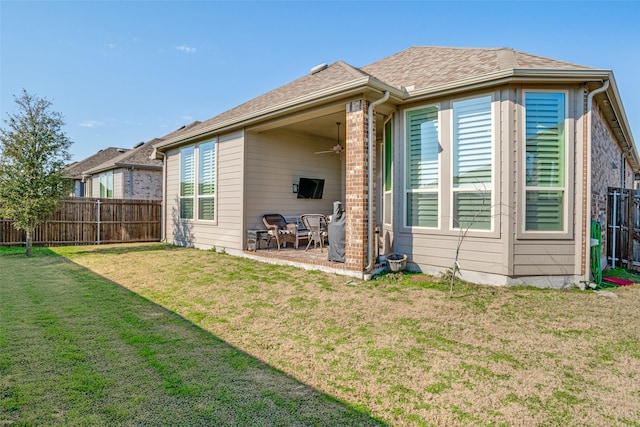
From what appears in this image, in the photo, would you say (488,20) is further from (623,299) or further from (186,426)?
(186,426)

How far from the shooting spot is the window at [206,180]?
31.4 feet

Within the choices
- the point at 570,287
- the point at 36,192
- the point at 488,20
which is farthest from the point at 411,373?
the point at 36,192

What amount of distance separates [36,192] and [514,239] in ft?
38.4

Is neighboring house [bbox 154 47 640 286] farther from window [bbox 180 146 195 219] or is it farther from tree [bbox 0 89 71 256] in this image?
tree [bbox 0 89 71 256]

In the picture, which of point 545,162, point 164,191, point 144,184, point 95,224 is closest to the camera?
point 545,162

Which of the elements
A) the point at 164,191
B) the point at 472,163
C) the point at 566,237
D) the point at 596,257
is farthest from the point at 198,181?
the point at 596,257

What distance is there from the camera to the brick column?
591cm

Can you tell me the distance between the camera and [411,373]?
110 inches

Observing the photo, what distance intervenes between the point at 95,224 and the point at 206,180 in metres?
5.35

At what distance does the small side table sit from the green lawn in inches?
160

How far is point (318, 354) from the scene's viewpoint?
320cm

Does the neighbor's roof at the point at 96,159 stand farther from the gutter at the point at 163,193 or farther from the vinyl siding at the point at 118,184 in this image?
the gutter at the point at 163,193

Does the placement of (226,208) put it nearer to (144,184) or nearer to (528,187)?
(528,187)

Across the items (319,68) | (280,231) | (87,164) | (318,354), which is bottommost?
(318,354)
